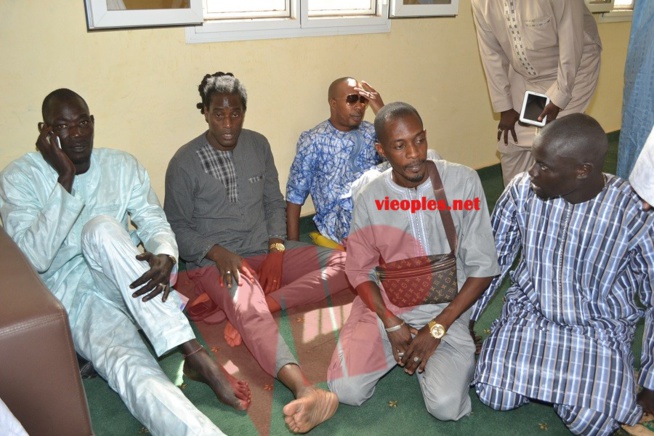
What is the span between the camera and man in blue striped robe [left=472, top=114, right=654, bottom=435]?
6.30 feet

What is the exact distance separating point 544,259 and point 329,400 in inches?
34.8

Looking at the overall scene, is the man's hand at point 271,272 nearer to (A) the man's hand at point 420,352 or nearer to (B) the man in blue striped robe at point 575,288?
(A) the man's hand at point 420,352

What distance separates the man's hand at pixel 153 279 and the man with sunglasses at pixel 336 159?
47.2 inches

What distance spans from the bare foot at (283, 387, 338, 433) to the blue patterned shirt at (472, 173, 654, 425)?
540 mm

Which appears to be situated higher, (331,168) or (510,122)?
(510,122)

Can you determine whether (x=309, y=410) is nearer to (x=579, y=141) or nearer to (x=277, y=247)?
(x=277, y=247)

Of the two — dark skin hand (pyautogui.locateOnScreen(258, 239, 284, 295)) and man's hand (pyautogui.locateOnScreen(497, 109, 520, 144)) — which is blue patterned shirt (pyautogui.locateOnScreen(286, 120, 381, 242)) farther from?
man's hand (pyautogui.locateOnScreen(497, 109, 520, 144))

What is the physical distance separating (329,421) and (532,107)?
79.2 inches

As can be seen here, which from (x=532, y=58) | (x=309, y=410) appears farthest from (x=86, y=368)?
(x=532, y=58)

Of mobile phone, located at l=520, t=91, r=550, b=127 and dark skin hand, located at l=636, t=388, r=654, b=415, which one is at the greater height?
mobile phone, located at l=520, t=91, r=550, b=127

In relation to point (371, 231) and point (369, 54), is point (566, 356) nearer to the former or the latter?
point (371, 231)

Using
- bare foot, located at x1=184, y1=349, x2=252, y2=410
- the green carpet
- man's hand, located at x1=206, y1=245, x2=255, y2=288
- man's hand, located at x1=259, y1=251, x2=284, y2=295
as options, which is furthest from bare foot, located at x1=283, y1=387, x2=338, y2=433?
man's hand, located at x1=259, y1=251, x2=284, y2=295

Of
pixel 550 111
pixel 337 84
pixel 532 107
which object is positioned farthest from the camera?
pixel 337 84

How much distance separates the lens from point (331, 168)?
3295 mm
